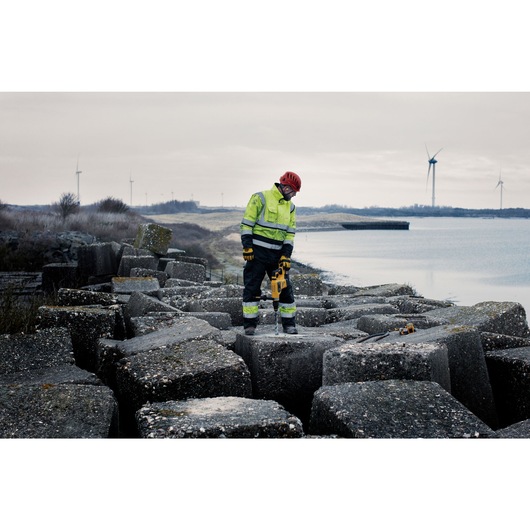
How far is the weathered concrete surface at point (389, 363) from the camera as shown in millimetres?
5168

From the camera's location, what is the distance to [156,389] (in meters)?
5.19

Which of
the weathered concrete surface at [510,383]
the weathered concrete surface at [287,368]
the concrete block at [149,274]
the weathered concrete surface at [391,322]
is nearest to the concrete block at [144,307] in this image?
the weathered concrete surface at [391,322]

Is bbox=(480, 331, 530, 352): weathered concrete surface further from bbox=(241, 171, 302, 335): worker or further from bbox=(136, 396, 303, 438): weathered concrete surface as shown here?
bbox=(136, 396, 303, 438): weathered concrete surface

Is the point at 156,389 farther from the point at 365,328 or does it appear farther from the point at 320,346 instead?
the point at 365,328

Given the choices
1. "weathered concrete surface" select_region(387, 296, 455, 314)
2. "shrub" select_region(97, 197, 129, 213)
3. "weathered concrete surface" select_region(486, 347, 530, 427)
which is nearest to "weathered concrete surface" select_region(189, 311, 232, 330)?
"weathered concrete surface" select_region(387, 296, 455, 314)

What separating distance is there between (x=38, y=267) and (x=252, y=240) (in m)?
9.73

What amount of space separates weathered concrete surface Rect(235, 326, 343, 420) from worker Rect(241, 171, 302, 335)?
1204mm

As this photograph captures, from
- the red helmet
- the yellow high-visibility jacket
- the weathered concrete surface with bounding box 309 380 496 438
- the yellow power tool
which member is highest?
the red helmet

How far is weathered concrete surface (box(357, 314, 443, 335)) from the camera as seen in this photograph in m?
7.07

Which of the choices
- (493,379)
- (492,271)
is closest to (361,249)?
(492,271)

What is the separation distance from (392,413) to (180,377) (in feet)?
5.18

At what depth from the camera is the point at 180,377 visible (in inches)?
205

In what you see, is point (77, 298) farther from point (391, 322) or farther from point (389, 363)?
point (389, 363)

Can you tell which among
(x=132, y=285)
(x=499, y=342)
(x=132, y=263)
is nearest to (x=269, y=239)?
(x=499, y=342)
